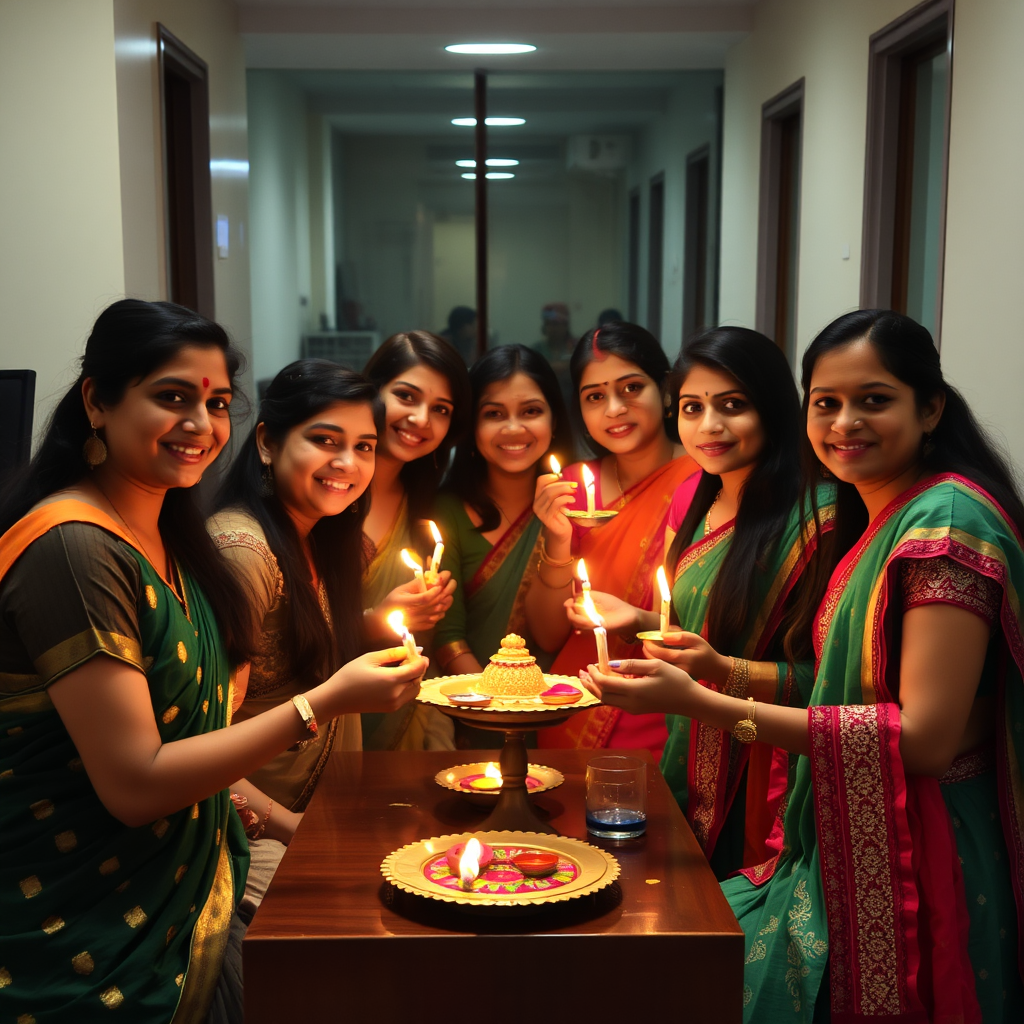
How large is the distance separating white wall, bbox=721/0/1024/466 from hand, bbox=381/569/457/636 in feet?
5.52

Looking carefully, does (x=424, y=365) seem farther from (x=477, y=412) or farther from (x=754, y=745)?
(x=754, y=745)

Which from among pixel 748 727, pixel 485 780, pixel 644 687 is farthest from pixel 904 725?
pixel 485 780

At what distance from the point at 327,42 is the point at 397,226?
1443mm

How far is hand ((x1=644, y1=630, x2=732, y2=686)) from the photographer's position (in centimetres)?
175

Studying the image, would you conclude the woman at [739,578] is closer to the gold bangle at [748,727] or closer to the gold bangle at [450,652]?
the gold bangle at [748,727]

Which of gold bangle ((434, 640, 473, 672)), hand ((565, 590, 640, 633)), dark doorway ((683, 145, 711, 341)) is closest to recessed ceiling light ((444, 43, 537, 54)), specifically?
dark doorway ((683, 145, 711, 341))

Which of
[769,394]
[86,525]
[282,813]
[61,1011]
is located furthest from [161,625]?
[769,394]

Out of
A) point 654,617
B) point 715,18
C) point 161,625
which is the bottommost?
point 654,617

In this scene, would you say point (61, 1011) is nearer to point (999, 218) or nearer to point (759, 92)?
point (999, 218)

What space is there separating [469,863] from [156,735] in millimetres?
435

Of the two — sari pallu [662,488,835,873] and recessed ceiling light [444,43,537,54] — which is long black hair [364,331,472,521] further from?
recessed ceiling light [444,43,537,54]

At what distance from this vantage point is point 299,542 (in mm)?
2127

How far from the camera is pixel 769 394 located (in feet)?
6.94

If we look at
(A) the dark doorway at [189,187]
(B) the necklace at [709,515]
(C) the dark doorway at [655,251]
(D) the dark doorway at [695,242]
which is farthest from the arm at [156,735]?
(C) the dark doorway at [655,251]
